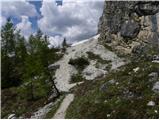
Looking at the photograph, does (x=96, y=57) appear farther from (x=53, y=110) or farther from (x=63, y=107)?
(x=53, y=110)

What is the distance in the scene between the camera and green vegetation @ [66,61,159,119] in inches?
1241

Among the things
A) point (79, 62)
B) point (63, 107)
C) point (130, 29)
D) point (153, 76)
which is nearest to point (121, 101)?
point (153, 76)

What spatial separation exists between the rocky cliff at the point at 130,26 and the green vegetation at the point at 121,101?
116 ft

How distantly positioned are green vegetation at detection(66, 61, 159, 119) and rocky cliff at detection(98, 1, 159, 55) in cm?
3528

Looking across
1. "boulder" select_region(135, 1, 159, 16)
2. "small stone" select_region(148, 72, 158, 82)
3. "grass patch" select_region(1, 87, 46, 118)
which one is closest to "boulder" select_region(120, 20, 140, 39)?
"boulder" select_region(135, 1, 159, 16)

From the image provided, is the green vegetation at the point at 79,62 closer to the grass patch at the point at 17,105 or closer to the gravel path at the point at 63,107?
the grass patch at the point at 17,105

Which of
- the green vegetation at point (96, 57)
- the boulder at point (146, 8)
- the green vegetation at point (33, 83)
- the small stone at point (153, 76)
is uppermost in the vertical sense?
the boulder at point (146, 8)

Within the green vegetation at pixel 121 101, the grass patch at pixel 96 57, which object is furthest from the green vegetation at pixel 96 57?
the green vegetation at pixel 121 101

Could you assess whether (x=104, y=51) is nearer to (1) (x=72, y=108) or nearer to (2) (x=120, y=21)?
(2) (x=120, y=21)

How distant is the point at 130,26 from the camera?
79938mm

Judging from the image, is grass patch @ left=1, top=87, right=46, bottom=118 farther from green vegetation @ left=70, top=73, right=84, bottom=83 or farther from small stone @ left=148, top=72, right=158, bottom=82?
small stone @ left=148, top=72, right=158, bottom=82

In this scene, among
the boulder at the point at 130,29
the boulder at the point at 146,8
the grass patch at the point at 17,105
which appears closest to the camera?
the grass patch at the point at 17,105

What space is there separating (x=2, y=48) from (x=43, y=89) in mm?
27759

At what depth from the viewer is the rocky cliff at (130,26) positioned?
76.0 metres
